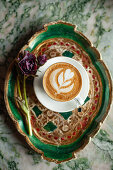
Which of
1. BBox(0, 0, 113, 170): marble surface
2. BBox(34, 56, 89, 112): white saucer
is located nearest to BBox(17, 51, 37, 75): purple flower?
BBox(34, 56, 89, 112): white saucer

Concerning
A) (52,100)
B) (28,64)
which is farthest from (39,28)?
(52,100)

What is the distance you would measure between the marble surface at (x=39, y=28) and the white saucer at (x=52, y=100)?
0.18 meters

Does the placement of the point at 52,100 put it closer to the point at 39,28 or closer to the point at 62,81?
the point at 62,81

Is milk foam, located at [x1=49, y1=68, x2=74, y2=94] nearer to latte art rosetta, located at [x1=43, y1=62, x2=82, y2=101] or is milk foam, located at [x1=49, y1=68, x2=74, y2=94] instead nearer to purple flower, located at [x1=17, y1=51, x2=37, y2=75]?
latte art rosetta, located at [x1=43, y1=62, x2=82, y2=101]

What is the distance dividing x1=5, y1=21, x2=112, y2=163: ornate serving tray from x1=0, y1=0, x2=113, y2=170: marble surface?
9cm

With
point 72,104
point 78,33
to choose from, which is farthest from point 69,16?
point 72,104

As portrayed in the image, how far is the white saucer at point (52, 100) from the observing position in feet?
3.18

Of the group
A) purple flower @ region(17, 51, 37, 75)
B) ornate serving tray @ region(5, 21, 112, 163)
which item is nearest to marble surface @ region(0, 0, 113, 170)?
ornate serving tray @ region(5, 21, 112, 163)

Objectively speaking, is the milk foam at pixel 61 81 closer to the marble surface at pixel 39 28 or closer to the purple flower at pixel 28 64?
the purple flower at pixel 28 64

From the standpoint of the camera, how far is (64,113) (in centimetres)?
101

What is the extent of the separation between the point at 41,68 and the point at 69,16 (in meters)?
0.34

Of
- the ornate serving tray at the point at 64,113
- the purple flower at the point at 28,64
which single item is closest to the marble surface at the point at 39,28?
the ornate serving tray at the point at 64,113

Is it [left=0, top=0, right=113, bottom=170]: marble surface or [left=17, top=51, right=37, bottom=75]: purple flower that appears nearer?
[left=17, top=51, right=37, bottom=75]: purple flower

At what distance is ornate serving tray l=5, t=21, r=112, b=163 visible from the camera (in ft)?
3.24
